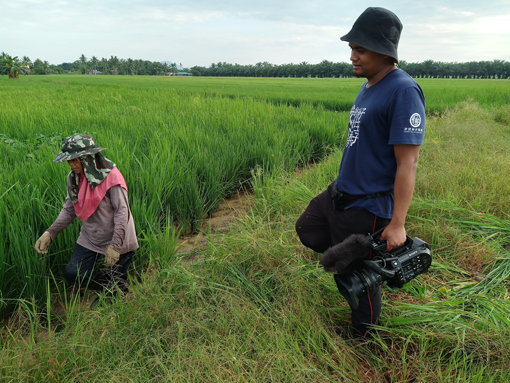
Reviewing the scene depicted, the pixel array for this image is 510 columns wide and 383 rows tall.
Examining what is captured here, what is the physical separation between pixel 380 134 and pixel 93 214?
1622mm

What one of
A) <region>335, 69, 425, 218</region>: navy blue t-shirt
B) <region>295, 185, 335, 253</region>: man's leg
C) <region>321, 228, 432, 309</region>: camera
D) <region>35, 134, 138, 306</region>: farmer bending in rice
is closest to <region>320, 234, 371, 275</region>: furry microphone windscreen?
<region>321, 228, 432, 309</region>: camera

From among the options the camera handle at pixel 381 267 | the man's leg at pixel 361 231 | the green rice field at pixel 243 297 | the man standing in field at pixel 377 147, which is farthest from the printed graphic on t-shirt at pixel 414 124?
the green rice field at pixel 243 297

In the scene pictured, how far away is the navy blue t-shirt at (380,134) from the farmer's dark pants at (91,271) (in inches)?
54.9

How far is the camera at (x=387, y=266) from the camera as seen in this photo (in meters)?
1.28

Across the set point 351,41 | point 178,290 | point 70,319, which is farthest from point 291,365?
point 351,41

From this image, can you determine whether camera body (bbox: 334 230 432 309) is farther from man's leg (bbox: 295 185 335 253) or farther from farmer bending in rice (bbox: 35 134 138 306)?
farmer bending in rice (bbox: 35 134 138 306)

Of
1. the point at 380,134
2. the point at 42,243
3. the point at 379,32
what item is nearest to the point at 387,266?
the point at 380,134

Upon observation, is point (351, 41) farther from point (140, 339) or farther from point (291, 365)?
point (140, 339)

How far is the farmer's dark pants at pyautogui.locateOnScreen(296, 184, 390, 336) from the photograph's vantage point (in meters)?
1.42

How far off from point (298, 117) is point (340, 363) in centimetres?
540

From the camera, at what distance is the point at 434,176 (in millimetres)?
3193

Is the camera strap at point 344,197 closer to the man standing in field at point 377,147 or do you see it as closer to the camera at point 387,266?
the man standing in field at point 377,147

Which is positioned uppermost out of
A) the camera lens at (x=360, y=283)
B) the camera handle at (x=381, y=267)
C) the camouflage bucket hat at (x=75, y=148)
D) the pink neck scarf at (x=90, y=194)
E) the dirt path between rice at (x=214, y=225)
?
the camouflage bucket hat at (x=75, y=148)

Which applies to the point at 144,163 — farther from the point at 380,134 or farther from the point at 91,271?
the point at 380,134
